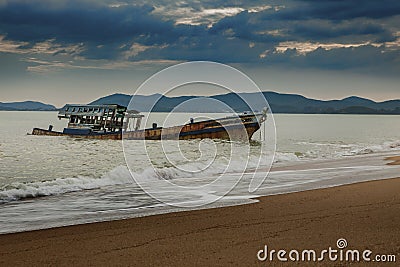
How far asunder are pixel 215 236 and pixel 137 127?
30.4 meters

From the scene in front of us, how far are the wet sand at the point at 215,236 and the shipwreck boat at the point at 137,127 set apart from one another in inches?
1005

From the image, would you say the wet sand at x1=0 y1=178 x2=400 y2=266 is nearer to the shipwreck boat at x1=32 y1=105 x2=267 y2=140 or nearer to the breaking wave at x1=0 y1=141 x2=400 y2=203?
the breaking wave at x1=0 y1=141 x2=400 y2=203

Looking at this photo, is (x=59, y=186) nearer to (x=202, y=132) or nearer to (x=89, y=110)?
(x=202, y=132)

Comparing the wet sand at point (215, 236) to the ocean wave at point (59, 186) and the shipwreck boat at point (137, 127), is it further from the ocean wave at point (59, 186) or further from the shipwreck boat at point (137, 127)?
the shipwreck boat at point (137, 127)

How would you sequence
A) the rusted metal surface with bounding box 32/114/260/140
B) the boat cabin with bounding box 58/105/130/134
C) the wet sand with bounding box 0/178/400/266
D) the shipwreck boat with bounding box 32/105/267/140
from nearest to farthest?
1. the wet sand with bounding box 0/178/400/266
2. the rusted metal surface with bounding box 32/114/260/140
3. the shipwreck boat with bounding box 32/105/267/140
4. the boat cabin with bounding box 58/105/130/134

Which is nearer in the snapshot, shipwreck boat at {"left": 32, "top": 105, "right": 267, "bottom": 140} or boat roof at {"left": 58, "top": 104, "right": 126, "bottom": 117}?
shipwreck boat at {"left": 32, "top": 105, "right": 267, "bottom": 140}

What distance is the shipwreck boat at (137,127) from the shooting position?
33000mm

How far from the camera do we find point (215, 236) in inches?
223

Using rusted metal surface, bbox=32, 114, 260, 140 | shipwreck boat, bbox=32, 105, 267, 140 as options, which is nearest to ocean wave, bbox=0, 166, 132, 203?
rusted metal surface, bbox=32, 114, 260, 140

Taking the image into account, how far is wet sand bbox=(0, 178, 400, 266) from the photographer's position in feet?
16.0

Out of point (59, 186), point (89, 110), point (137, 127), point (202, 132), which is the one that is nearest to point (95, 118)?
point (89, 110)

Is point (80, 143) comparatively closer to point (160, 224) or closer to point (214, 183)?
point (214, 183)

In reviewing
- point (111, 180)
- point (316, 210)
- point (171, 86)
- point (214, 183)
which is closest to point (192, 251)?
point (316, 210)

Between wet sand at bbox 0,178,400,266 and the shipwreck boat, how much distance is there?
2553 centimetres
